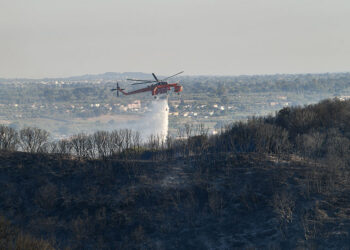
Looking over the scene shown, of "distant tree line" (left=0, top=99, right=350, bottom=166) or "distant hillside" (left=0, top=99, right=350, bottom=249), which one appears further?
"distant tree line" (left=0, top=99, right=350, bottom=166)

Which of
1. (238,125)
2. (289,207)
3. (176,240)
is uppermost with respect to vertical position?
(238,125)

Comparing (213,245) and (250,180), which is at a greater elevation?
(250,180)

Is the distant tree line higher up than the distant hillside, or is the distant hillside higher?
the distant tree line

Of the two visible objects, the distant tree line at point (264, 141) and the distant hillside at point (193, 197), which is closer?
the distant hillside at point (193, 197)

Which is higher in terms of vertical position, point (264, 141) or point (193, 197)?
point (264, 141)

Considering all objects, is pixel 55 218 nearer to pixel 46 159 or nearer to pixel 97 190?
pixel 97 190

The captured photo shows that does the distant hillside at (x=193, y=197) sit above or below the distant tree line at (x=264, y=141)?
below

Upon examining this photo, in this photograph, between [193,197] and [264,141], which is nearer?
[193,197]

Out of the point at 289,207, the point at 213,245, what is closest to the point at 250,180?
the point at 289,207
